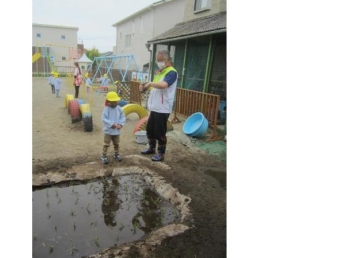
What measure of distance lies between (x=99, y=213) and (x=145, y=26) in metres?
18.9

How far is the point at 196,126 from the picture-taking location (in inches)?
245

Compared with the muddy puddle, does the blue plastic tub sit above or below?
above

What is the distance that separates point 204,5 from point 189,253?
9.44 m

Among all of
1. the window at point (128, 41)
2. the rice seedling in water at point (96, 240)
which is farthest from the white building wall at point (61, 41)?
the rice seedling in water at point (96, 240)

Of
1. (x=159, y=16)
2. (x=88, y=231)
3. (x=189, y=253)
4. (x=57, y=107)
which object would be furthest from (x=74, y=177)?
(x=159, y=16)

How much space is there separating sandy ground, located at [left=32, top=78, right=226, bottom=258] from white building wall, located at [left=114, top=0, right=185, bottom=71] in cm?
1121

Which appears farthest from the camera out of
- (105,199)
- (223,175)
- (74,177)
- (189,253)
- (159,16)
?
(159,16)

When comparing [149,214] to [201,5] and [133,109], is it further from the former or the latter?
[201,5]

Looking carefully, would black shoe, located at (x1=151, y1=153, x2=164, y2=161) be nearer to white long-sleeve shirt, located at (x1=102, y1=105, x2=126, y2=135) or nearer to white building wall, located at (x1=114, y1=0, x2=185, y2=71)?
white long-sleeve shirt, located at (x1=102, y1=105, x2=126, y2=135)

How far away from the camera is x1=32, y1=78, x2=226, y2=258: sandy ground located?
7.74 feet

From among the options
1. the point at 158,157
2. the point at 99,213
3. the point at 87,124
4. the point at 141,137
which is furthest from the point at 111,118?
the point at 87,124

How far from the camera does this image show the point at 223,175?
4.16 metres

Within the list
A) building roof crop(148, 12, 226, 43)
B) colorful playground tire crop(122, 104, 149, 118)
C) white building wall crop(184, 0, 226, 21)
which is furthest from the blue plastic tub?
white building wall crop(184, 0, 226, 21)

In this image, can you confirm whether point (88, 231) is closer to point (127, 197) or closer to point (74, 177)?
point (127, 197)
